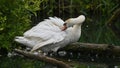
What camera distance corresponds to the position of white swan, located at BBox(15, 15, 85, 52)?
1314 centimetres

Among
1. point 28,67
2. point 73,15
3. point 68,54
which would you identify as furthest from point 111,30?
point 28,67

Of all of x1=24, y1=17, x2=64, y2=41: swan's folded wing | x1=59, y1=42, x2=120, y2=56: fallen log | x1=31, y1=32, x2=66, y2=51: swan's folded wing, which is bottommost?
x1=59, y1=42, x2=120, y2=56: fallen log

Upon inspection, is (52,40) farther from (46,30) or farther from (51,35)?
(46,30)

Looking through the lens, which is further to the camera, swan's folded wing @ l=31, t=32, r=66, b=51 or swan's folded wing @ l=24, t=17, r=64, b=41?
swan's folded wing @ l=24, t=17, r=64, b=41

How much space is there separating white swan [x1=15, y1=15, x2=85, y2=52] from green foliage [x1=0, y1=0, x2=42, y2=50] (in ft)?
0.82

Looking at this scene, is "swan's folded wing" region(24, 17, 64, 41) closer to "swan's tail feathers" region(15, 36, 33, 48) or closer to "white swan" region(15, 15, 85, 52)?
"white swan" region(15, 15, 85, 52)

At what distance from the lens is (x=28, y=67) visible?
1227 cm

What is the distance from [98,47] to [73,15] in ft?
34.7

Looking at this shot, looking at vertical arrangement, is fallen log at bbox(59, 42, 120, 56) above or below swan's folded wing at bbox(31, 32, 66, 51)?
below

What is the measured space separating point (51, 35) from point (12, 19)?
1155mm

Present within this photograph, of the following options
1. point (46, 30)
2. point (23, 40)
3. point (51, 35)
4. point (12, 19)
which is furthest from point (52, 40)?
point (12, 19)

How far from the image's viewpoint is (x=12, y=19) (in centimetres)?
1355

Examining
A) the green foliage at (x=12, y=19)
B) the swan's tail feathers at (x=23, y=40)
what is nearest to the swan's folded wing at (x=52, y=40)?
the swan's tail feathers at (x=23, y=40)

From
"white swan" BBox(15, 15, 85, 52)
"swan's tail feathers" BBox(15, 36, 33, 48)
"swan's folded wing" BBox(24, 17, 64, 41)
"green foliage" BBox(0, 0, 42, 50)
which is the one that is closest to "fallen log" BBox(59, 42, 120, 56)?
"white swan" BBox(15, 15, 85, 52)
